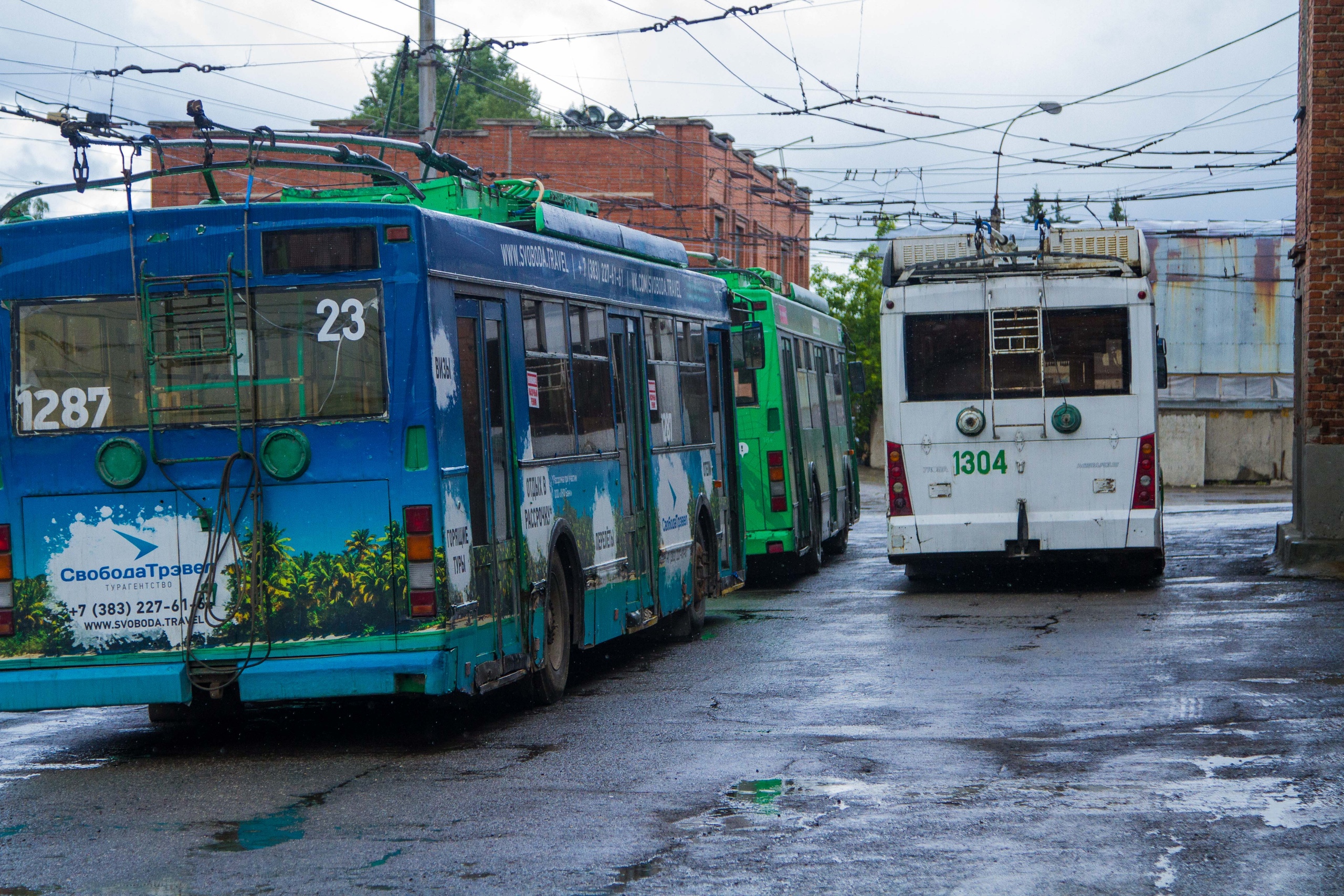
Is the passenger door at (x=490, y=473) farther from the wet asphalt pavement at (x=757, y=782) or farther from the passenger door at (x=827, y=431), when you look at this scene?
the passenger door at (x=827, y=431)

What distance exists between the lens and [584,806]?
6.98m

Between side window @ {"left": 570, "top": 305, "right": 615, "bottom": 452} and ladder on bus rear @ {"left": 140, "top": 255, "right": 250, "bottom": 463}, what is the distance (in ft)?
9.03

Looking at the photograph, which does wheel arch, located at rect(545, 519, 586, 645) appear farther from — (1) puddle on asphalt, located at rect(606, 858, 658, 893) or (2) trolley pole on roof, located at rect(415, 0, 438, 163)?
(2) trolley pole on roof, located at rect(415, 0, 438, 163)

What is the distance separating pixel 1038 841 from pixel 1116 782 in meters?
1.23

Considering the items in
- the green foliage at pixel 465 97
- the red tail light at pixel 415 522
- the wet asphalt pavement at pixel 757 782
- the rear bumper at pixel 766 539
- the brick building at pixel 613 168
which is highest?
the green foliage at pixel 465 97

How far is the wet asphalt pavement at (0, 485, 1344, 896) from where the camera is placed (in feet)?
19.3

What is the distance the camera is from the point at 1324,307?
18969 mm

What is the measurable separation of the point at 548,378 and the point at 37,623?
325 cm

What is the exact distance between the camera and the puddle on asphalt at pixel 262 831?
6.41 meters

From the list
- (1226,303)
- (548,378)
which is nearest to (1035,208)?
(1226,303)

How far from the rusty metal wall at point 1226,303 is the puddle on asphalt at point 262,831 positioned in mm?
47256

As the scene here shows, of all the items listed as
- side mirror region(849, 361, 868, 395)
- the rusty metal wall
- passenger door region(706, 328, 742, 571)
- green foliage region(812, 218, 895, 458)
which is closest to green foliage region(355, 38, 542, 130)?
green foliage region(812, 218, 895, 458)

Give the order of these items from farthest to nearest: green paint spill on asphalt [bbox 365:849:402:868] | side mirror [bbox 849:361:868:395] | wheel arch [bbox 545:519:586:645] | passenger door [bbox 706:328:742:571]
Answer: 1. side mirror [bbox 849:361:868:395]
2. passenger door [bbox 706:328:742:571]
3. wheel arch [bbox 545:519:586:645]
4. green paint spill on asphalt [bbox 365:849:402:868]

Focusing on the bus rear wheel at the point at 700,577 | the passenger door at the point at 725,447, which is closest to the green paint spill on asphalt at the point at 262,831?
the bus rear wheel at the point at 700,577
